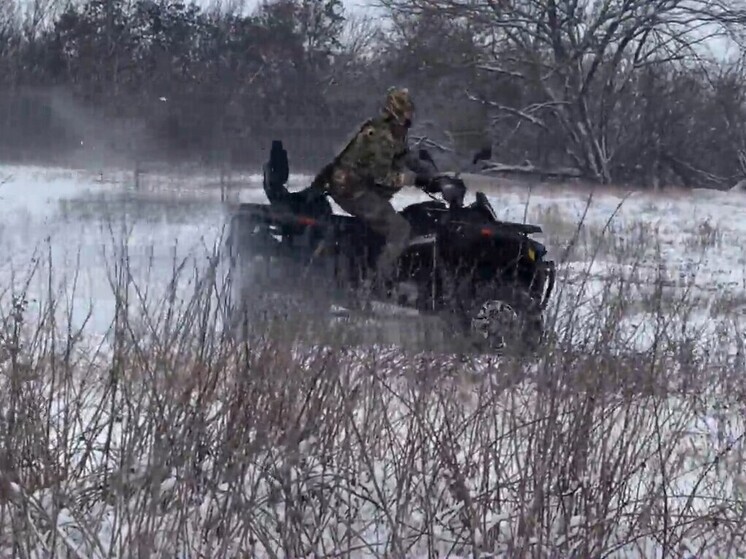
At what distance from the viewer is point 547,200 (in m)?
23.7

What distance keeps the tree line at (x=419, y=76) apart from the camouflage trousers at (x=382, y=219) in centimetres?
1778

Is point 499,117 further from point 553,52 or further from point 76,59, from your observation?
point 76,59

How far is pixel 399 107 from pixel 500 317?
190cm

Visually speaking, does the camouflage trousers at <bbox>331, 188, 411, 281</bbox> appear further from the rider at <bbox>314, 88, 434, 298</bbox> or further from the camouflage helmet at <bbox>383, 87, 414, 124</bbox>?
the camouflage helmet at <bbox>383, 87, 414, 124</bbox>

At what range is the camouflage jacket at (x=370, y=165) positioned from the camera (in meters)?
7.40

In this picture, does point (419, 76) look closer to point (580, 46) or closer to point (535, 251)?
point (580, 46)

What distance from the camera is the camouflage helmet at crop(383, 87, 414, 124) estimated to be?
7508 millimetres

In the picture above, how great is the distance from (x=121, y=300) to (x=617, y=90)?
30.9 meters

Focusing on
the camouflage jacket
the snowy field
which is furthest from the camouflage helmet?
the snowy field

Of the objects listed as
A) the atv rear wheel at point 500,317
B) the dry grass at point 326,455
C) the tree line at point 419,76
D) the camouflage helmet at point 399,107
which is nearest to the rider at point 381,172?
the camouflage helmet at point 399,107

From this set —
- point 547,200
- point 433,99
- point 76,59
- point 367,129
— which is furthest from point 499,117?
point 367,129

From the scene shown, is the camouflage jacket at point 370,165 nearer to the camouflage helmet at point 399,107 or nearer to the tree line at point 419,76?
the camouflage helmet at point 399,107

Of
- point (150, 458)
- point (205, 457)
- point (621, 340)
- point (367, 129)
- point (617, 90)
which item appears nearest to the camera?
point (150, 458)

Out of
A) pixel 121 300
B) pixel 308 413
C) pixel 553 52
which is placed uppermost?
pixel 553 52
